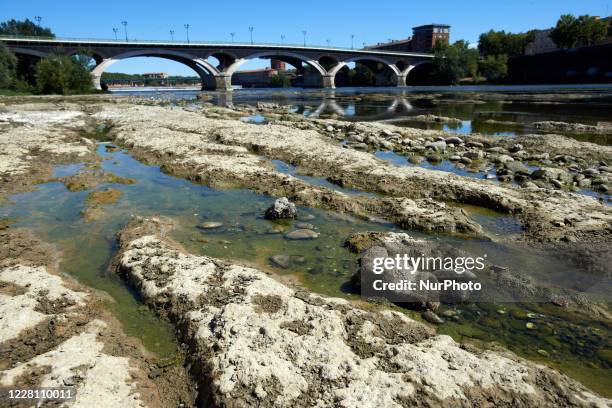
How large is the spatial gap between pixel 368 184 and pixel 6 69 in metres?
77.6

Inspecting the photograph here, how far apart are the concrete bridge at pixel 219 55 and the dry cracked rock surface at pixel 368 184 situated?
85180 mm

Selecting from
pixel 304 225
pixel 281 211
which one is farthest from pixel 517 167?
pixel 281 211

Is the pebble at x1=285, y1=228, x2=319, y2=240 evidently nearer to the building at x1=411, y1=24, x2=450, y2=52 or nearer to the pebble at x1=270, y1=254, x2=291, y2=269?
the pebble at x1=270, y1=254, x2=291, y2=269

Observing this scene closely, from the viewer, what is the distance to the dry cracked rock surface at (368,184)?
28.4ft

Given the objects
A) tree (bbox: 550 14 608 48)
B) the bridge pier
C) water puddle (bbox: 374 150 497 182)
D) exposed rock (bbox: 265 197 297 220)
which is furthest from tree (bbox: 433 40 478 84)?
A: exposed rock (bbox: 265 197 297 220)

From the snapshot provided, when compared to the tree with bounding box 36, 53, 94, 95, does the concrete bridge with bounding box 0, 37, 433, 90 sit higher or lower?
higher

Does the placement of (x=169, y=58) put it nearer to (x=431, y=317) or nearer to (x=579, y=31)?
(x=431, y=317)

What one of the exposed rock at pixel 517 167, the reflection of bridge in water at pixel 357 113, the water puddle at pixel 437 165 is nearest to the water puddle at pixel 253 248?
the water puddle at pixel 437 165

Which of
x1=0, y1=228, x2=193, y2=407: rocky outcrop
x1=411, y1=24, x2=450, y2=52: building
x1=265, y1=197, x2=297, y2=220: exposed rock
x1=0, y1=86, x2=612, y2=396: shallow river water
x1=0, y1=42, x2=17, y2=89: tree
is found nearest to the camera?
x1=0, y1=228, x2=193, y2=407: rocky outcrop

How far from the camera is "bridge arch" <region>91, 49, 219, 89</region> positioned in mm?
91562

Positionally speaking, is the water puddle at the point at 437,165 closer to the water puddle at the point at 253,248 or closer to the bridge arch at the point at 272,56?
the water puddle at the point at 253,248

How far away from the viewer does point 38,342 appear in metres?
4.80

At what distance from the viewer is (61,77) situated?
67.1m

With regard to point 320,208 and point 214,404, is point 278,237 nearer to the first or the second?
point 320,208
